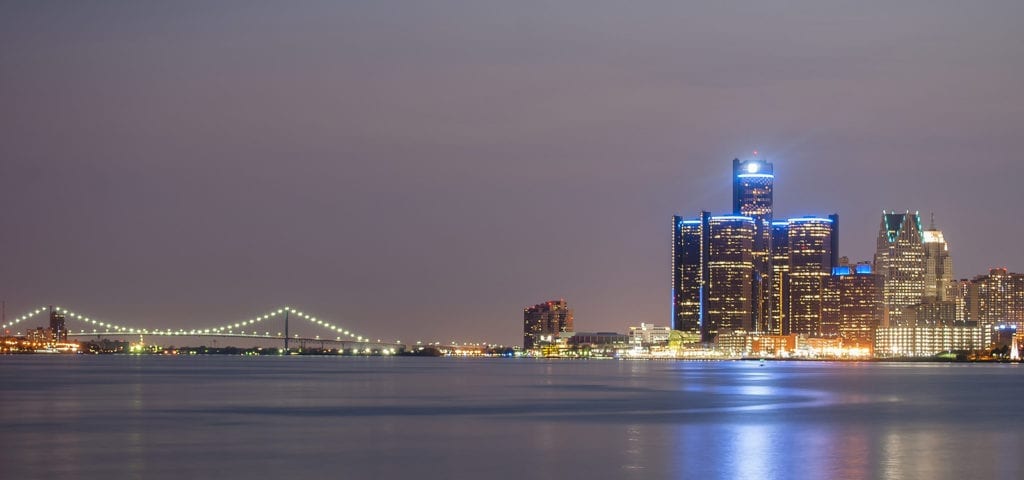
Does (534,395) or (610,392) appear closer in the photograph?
(534,395)

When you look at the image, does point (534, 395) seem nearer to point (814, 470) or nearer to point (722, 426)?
point (722, 426)

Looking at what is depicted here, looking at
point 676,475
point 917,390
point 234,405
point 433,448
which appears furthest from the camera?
point 917,390

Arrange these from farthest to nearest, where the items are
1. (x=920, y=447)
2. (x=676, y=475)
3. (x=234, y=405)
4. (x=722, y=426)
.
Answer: (x=234, y=405)
(x=722, y=426)
(x=920, y=447)
(x=676, y=475)

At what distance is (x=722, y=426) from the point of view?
49.3 metres

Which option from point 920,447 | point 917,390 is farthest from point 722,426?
point 917,390

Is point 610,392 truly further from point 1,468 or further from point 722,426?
point 1,468

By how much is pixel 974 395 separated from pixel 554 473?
56.7m

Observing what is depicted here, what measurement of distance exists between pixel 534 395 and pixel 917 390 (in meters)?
30.0

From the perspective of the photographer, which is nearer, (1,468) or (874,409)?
(1,468)

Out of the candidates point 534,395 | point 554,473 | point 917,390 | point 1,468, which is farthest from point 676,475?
point 917,390

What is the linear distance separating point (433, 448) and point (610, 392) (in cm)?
4334

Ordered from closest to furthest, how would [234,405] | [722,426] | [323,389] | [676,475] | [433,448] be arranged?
[676,475]
[433,448]
[722,426]
[234,405]
[323,389]

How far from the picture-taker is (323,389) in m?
80.0

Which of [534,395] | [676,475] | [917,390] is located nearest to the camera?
[676,475]
